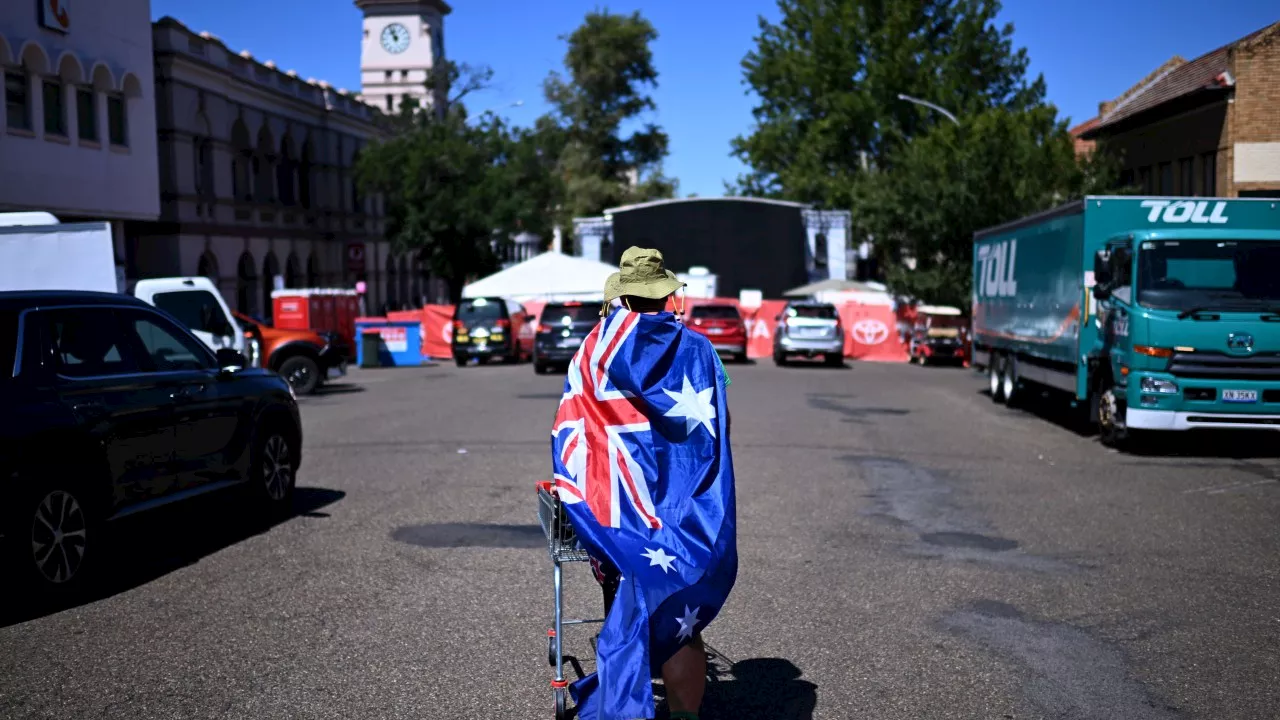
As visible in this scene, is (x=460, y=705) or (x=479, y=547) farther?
(x=479, y=547)

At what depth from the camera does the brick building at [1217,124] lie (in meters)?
30.3

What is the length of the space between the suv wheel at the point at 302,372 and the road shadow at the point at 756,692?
1960cm

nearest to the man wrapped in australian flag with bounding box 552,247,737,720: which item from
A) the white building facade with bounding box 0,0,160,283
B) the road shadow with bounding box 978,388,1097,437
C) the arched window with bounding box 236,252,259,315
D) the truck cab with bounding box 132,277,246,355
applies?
the road shadow with bounding box 978,388,1097,437

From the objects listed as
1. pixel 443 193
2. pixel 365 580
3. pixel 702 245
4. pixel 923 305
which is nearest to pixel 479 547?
pixel 365 580

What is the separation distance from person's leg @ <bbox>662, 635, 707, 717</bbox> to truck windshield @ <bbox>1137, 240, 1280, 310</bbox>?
11.0 m

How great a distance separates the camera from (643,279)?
459 cm

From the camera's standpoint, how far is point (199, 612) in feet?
22.4

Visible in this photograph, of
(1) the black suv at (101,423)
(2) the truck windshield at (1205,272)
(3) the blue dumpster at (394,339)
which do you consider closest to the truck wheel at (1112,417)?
(2) the truck windshield at (1205,272)

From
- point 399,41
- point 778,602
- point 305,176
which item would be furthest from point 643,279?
point 399,41

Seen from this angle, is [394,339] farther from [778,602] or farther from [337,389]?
[778,602]

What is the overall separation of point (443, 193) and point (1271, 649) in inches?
1847

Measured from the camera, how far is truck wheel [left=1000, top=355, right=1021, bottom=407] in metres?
20.3

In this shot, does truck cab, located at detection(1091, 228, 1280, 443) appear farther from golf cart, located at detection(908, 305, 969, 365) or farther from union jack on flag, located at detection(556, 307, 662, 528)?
golf cart, located at detection(908, 305, 969, 365)

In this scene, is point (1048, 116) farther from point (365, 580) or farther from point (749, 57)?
point (365, 580)
